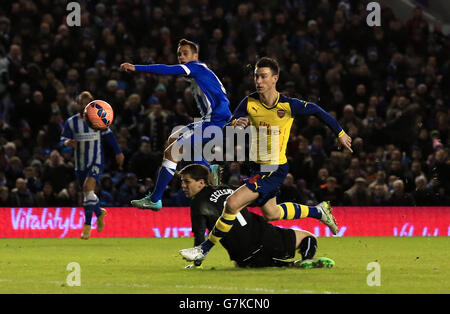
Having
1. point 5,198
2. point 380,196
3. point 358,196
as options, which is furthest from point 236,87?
point 5,198

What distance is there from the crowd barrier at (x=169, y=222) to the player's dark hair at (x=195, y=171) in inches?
274

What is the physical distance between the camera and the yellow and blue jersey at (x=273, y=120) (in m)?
10.5

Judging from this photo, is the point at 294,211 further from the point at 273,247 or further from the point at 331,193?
the point at 331,193

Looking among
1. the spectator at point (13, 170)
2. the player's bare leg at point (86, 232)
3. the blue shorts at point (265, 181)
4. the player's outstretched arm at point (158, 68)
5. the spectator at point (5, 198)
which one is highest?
the player's outstretched arm at point (158, 68)

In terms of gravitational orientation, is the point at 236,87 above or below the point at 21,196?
above

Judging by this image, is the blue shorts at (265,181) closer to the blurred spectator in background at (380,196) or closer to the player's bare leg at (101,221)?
the player's bare leg at (101,221)

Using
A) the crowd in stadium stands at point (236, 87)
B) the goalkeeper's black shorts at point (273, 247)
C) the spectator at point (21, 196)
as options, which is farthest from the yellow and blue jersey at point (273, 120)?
the spectator at point (21, 196)

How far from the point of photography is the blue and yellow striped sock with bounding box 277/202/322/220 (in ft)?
36.1

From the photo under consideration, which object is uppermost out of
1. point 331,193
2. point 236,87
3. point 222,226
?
point 236,87

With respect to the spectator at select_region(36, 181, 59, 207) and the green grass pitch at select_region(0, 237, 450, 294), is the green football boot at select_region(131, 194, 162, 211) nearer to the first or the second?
the green grass pitch at select_region(0, 237, 450, 294)

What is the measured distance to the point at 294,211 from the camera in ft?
36.6

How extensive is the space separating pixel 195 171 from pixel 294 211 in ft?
4.65

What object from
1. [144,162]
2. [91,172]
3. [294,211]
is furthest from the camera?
[144,162]

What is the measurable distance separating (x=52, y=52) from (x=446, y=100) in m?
8.81
